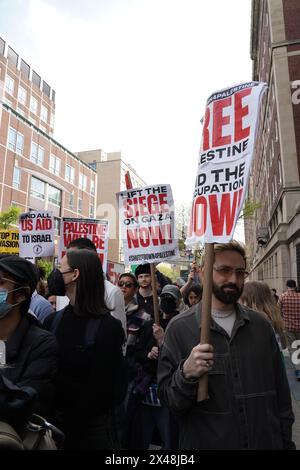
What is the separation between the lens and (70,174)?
1772 inches

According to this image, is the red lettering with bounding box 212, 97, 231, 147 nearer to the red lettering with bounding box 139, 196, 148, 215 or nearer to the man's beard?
the man's beard

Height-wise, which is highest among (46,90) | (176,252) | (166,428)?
(46,90)

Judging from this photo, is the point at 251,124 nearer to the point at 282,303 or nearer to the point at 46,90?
the point at 282,303

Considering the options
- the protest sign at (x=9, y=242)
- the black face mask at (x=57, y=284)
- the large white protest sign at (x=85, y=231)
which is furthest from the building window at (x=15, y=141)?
the black face mask at (x=57, y=284)

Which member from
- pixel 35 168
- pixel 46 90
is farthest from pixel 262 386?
pixel 46 90

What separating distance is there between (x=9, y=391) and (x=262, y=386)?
4.59 ft

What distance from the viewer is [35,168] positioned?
3775 cm

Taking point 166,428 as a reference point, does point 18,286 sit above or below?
above

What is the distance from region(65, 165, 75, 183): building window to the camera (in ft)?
145

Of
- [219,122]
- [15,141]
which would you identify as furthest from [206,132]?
[15,141]

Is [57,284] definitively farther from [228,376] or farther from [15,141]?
[15,141]

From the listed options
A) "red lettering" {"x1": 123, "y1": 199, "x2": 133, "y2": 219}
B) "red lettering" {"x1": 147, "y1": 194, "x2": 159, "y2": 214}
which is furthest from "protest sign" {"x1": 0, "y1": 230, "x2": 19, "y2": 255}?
"red lettering" {"x1": 147, "y1": 194, "x2": 159, "y2": 214}

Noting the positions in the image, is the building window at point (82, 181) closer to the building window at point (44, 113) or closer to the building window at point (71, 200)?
the building window at point (71, 200)

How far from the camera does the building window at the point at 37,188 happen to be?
37.3 metres
